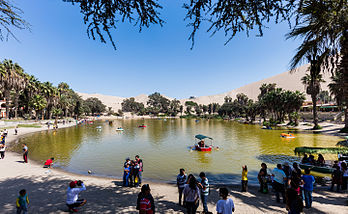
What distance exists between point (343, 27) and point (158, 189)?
11233 mm

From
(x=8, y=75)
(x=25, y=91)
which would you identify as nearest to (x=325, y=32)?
(x=8, y=75)

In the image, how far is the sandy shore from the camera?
7.61 meters

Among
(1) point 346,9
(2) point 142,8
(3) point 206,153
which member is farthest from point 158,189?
(3) point 206,153

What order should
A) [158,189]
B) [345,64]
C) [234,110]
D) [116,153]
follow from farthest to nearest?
[234,110] < [116,153] < [158,189] < [345,64]

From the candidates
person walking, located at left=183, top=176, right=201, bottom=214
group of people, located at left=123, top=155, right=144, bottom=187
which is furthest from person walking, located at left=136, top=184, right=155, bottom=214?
group of people, located at left=123, top=155, right=144, bottom=187

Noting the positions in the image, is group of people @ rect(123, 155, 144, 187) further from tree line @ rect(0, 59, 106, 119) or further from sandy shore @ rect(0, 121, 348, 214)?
tree line @ rect(0, 59, 106, 119)

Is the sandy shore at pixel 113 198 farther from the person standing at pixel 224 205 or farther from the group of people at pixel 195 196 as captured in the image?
the person standing at pixel 224 205

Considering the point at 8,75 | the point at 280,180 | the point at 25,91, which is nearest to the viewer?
the point at 280,180

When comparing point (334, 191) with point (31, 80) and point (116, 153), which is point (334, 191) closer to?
point (116, 153)

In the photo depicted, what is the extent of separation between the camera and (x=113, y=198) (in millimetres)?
8945

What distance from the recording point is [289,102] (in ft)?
171

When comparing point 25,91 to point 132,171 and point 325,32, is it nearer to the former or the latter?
point 132,171

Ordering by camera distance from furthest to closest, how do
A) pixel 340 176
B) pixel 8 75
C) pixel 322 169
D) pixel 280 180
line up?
pixel 8 75 → pixel 322 169 → pixel 340 176 → pixel 280 180

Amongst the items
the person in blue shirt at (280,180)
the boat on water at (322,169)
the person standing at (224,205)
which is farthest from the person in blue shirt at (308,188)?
the boat on water at (322,169)
